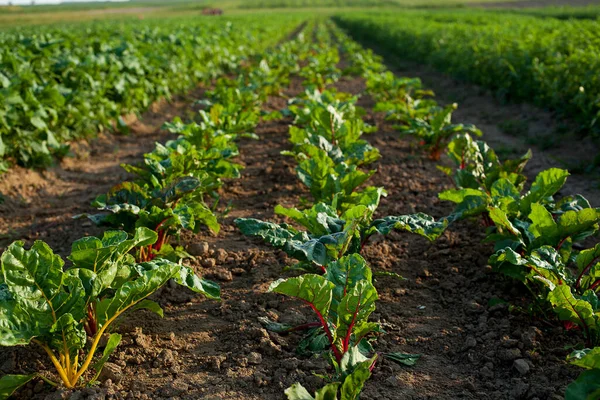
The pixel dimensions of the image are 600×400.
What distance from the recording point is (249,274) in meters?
4.05

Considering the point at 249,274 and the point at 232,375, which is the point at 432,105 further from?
the point at 232,375

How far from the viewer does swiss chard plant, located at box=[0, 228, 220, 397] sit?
2.53 m

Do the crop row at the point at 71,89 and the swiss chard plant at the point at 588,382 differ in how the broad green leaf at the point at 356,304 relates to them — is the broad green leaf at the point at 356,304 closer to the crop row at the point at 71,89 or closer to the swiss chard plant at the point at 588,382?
the swiss chard plant at the point at 588,382

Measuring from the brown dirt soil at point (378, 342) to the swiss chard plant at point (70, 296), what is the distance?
180 millimetres

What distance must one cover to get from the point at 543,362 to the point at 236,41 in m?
16.7

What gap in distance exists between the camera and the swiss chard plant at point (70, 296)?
253 centimetres

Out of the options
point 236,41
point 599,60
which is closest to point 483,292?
point 599,60

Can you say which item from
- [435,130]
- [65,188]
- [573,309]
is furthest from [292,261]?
[65,188]

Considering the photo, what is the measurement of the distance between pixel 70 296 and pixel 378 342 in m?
1.73

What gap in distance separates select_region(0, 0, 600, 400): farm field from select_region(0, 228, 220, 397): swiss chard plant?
0.4 inches

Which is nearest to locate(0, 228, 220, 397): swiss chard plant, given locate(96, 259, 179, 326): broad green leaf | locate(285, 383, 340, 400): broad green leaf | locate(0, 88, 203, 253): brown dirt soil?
locate(96, 259, 179, 326): broad green leaf

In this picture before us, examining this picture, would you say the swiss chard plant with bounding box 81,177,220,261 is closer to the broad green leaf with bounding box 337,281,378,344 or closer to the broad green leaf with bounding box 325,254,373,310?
the broad green leaf with bounding box 325,254,373,310

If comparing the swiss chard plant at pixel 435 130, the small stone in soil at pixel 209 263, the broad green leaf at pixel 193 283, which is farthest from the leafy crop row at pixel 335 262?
the swiss chard plant at pixel 435 130

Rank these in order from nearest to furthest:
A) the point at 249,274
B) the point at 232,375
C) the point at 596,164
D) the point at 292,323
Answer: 1. the point at 232,375
2. the point at 292,323
3. the point at 249,274
4. the point at 596,164
